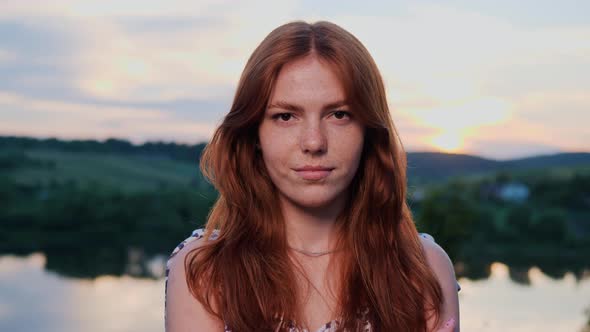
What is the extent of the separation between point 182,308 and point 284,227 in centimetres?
50

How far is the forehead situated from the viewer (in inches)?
109

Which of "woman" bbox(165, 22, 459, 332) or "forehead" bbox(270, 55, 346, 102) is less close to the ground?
"forehead" bbox(270, 55, 346, 102)

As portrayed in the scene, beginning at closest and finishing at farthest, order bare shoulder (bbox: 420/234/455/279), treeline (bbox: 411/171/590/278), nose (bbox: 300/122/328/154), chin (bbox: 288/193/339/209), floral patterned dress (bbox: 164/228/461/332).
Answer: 1. nose (bbox: 300/122/328/154)
2. chin (bbox: 288/193/339/209)
3. floral patterned dress (bbox: 164/228/461/332)
4. bare shoulder (bbox: 420/234/455/279)
5. treeline (bbox: 411/171/590/278)

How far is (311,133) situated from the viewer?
2738 mm

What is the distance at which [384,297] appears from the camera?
119 inches

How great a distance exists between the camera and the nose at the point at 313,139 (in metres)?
2.73

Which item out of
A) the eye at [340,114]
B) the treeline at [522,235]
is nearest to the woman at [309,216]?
the eye at [340,114]

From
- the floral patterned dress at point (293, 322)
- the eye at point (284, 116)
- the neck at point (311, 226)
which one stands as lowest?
the floral patterned dress at point (293, 322)

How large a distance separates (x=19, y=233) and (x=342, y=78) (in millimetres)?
52732

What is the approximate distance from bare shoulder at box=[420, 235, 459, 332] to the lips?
646mm

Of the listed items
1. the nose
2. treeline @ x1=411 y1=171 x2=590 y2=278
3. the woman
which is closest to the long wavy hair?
the woman

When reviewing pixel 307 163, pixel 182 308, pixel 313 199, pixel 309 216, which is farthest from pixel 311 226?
pixel 182 308

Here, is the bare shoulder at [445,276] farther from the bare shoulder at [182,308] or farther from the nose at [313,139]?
the bare shoulder at [182,308]

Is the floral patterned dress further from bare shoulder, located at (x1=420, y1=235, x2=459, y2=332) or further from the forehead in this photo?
the forehead
